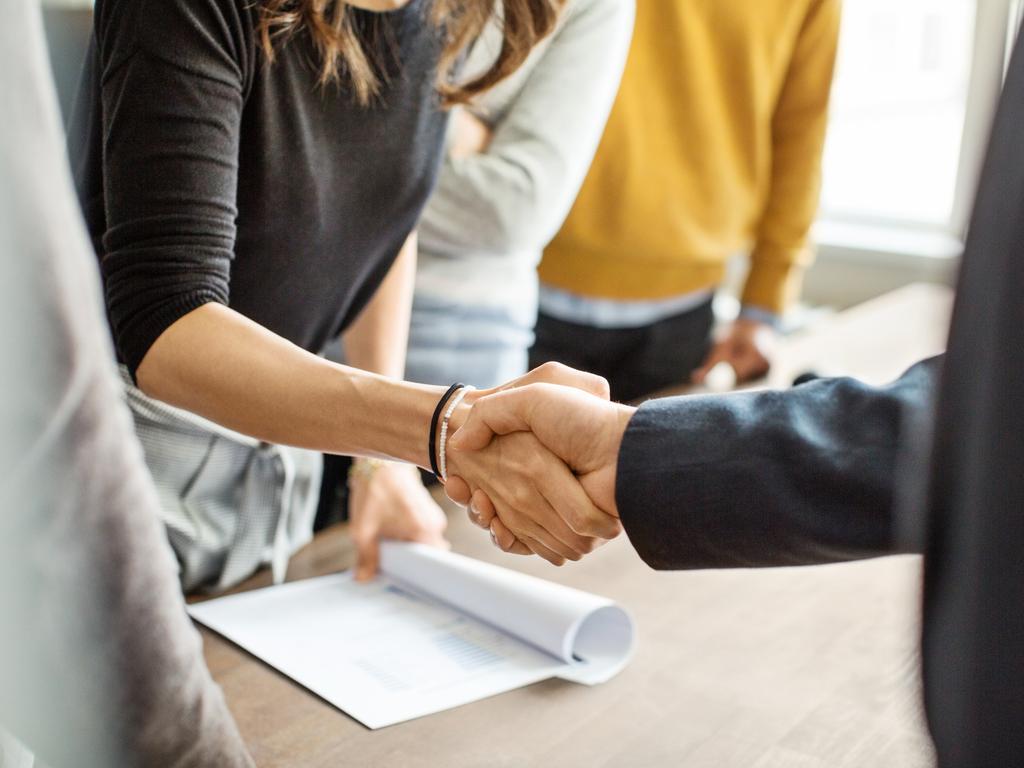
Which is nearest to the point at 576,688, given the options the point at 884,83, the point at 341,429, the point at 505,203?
the point at 341,429

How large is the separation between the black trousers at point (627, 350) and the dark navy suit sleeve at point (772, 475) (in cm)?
111

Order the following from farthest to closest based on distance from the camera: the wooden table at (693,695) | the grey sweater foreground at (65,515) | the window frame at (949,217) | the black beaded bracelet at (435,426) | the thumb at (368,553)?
the window frame at (949,217)
the thumb at (368,553)
the black beaded bracelet at (435,426)
the wooden table at (693,695)
the grey sweater foreground at (65,515)

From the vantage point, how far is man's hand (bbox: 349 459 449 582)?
1157 millimetres

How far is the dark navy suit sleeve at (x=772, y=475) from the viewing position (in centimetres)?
74

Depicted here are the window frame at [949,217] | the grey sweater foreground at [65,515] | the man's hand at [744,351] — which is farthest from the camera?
the window frame at [949,217]

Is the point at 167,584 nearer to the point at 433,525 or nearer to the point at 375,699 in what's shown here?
the point at 375,699

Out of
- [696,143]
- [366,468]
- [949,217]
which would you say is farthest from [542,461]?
[949,217]

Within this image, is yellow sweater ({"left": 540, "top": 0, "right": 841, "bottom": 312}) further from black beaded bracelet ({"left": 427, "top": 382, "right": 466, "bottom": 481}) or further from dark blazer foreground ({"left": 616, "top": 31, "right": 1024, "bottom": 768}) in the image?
dark blazer foreground ({"left": 616, "top": 31, "right": 1024, "bottom": 768})

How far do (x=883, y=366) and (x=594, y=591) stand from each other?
87cm

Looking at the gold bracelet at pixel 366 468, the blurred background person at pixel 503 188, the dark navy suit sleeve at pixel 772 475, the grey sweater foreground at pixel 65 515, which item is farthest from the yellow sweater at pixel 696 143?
the grey sweater foreground at pixel 65 515

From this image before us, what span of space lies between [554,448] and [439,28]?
473 millimetres

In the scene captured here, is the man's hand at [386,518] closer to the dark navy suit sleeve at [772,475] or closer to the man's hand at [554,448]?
the man's hand at [554,448]

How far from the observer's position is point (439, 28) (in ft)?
3.72

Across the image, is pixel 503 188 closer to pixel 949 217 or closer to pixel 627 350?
pixel 627 350
